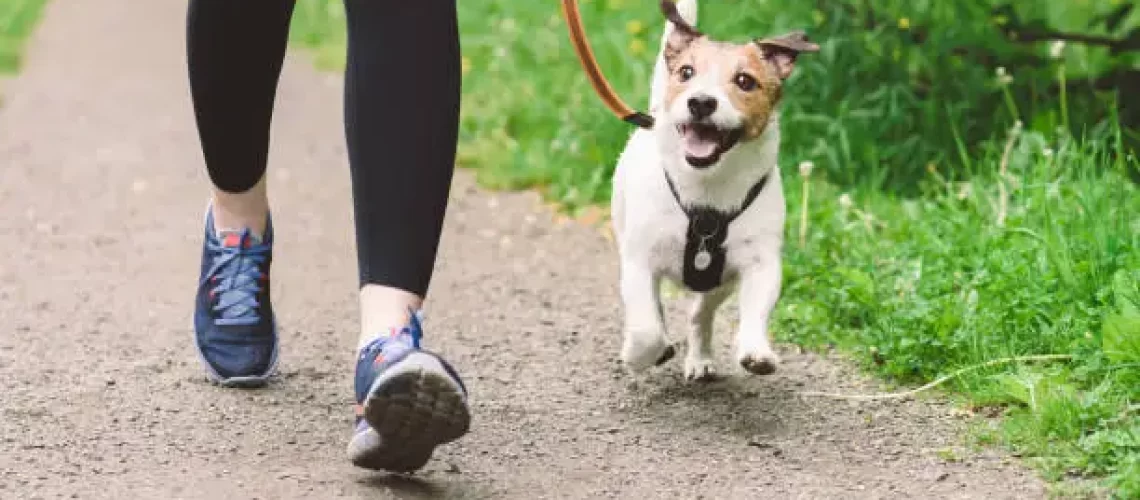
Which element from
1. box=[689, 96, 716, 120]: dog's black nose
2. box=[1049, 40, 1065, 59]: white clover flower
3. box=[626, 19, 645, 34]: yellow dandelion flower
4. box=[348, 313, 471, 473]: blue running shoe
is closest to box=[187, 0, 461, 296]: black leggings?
box=[348, 313, 471, 473]: blue running shoe

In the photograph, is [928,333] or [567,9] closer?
[567,9]

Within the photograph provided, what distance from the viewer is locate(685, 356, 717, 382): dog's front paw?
3.86 m

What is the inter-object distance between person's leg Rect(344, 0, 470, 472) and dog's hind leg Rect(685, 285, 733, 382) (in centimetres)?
103

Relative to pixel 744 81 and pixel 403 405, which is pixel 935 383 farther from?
pixel 403 405

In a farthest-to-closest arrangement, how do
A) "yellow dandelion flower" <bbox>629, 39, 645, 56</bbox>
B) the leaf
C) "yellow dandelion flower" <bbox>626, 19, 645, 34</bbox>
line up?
1. "yellow dandelion flower" <bbox>626, 19, 645, 34</bbox>
2. "yellow dandelion flower" <bbox>629, 39, 645, 56</bbox>
3. the leaf

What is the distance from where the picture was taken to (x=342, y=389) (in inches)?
143

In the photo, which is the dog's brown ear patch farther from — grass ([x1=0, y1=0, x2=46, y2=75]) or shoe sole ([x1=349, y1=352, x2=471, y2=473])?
grass ([x1=0, y1=0, x2=46, y2=75])

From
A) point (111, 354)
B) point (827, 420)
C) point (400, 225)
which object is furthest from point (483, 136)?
point (400, 225)

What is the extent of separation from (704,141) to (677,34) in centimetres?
27

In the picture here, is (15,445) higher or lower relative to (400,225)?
lower

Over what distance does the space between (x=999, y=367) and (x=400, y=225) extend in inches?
55.6

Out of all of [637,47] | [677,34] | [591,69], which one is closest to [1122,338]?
[677,34]

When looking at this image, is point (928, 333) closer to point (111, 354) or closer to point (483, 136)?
point (111, 354)

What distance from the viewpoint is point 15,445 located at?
319 cm
